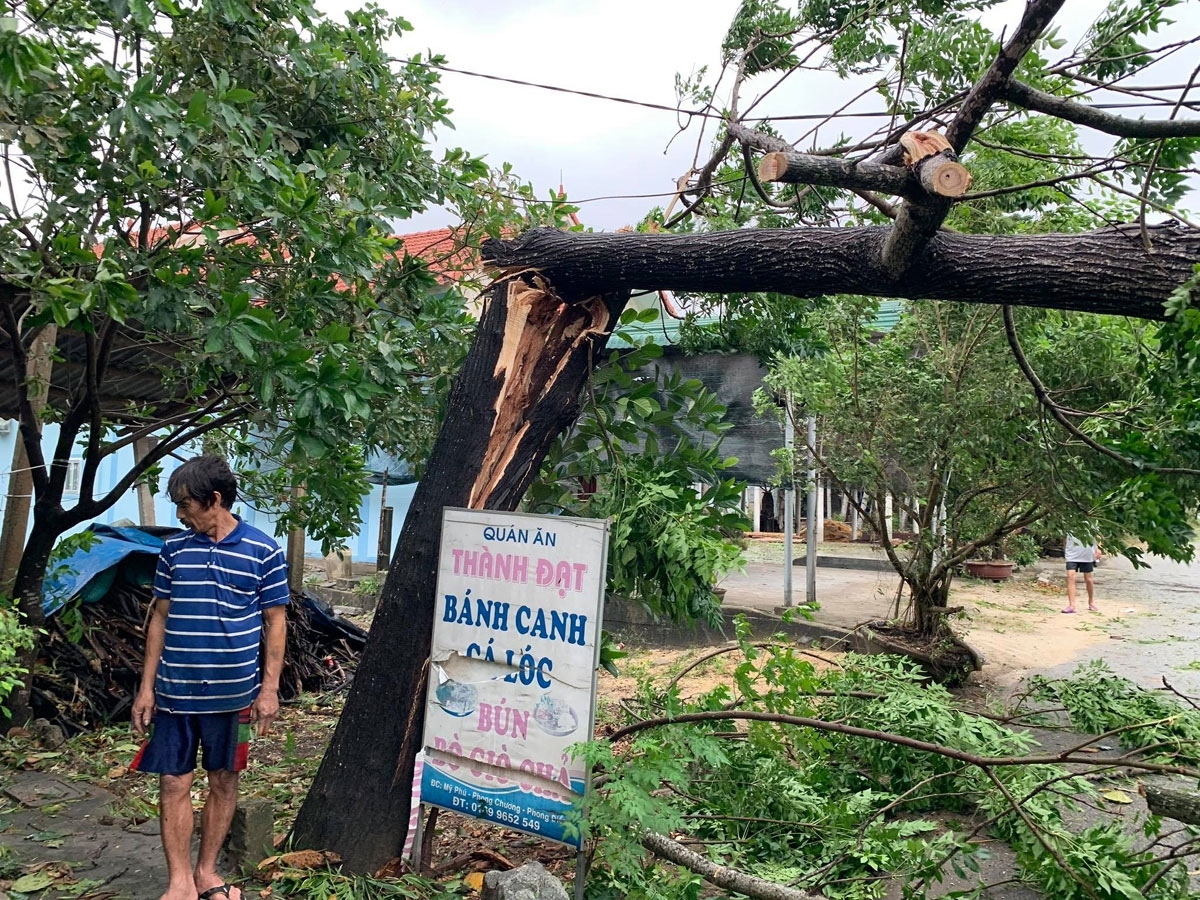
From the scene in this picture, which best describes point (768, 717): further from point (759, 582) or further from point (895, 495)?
point (759, 582)

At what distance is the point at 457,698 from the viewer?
3.73 metres

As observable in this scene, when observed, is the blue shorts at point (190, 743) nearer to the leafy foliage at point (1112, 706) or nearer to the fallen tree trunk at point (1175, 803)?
the fallen tree trunk at point (1175, 803)

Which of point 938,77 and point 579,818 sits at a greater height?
point 938,77

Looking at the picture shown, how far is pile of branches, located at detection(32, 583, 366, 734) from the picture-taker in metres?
6.56

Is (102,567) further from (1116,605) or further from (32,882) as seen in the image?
(1116,605)

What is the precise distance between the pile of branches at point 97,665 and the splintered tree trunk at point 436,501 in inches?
144

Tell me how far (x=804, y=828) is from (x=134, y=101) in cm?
451

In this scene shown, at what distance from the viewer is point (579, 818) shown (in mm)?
3240

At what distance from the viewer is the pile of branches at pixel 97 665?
21.5 ft

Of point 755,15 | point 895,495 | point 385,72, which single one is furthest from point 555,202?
point 895,495

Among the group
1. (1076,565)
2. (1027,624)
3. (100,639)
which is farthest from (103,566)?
(1076,565)

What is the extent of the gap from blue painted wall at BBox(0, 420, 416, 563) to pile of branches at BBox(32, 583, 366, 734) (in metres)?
4.77

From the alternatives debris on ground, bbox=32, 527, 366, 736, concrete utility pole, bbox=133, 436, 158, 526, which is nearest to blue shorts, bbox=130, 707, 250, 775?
debris on ground, bbox=32, 527, 366, 736

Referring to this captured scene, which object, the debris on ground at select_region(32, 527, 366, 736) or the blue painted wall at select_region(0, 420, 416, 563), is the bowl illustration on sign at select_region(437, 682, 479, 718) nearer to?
the debris on ground at select_region(32, 527, 366, 736)
